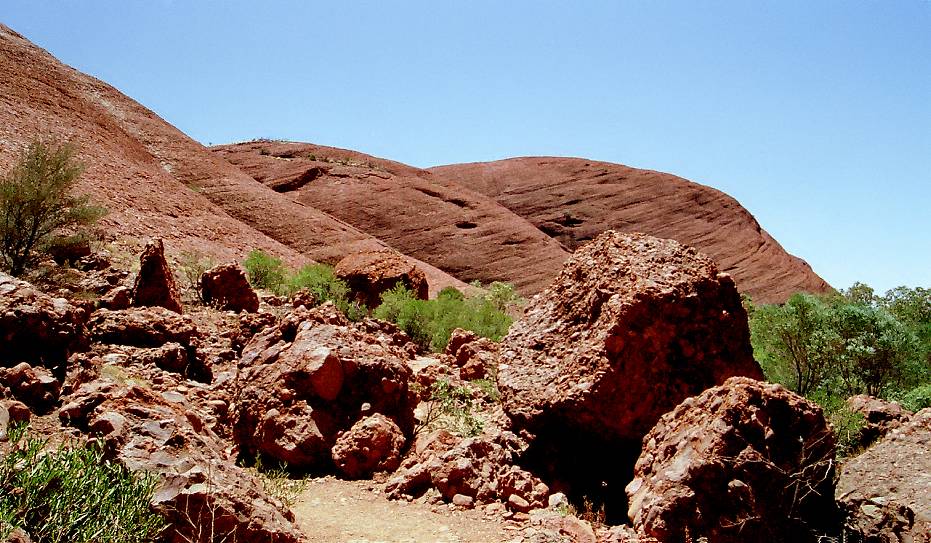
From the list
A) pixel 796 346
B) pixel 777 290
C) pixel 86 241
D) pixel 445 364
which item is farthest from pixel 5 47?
pixel 777 290

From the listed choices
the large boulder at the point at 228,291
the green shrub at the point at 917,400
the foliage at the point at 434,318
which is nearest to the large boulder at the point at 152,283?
the large boulder at the point at 228,291

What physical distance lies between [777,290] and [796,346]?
99.7 feet

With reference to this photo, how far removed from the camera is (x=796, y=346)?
12.1 meters

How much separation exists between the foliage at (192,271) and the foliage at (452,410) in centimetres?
644

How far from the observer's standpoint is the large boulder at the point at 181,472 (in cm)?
335

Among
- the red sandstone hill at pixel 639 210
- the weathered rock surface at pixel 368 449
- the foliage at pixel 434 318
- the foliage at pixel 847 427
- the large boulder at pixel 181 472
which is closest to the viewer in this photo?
the large boulder at pixel 181 472

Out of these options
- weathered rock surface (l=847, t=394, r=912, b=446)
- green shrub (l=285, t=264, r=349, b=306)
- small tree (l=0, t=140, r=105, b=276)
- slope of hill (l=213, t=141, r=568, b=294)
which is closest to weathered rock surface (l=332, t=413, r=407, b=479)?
weathered rock surface (l=847, t=394, r=912, b=446)

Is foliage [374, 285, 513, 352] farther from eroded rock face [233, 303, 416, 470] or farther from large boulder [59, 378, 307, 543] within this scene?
large boulder [59, 378, 307, 543]

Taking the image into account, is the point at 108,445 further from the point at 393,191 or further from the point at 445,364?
the point at 393,191

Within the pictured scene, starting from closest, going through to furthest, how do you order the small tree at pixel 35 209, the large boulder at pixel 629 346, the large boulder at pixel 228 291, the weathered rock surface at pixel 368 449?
the large boulder at pixel 629 346, the weathered rock surface at pixel 368 449, the large boulder at pixel 228 291, the small tree at pixel 35 209

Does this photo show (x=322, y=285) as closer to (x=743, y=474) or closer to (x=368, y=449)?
(x=368, y=449)

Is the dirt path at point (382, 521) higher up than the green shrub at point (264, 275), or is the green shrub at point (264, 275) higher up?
the green shrub at point (264, 275)

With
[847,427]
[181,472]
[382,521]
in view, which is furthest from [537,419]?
[847,427]

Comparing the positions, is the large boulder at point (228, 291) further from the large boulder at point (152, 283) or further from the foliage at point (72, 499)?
the foliage at point (72, 499)
